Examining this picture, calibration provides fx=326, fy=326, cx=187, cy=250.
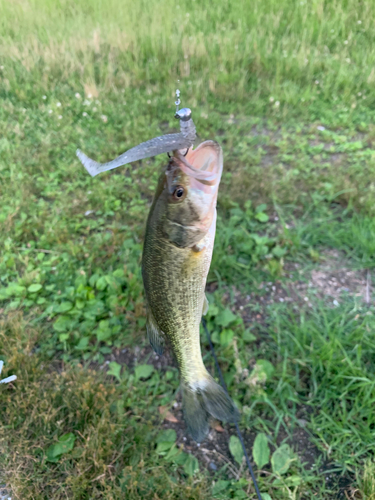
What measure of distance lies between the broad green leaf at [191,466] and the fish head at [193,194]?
148cm

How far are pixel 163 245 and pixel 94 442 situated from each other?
141cm

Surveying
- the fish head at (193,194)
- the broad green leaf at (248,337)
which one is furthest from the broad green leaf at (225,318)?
the fish head at (193,194)

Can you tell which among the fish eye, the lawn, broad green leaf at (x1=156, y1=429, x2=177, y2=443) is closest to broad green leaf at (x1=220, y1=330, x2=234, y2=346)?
the lawn

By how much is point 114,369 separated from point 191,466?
799 mm

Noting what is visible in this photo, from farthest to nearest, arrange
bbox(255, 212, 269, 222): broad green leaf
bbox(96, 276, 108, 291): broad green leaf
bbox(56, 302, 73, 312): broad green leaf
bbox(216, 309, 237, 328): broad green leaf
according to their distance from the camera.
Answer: bbox(255, 212, 269, 222): broad green leaf < bbox(96, 276, 108, 291): broad green leaf < bbox(56, 302, 73, 312): broad green leaf < bbox(216, 309, 237, 328): broad green leaf

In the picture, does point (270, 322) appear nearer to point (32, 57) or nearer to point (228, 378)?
point (228, 378)

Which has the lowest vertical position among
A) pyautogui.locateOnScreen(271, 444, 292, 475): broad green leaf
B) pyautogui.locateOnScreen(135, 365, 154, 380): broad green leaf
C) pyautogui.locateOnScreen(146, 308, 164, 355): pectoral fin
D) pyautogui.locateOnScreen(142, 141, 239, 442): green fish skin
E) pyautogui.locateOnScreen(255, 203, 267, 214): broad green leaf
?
pyautogui.locateOnScreen(271, 444, 292, 475): broad green leaf

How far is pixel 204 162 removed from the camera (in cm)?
111

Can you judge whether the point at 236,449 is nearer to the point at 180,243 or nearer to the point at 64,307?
the point at 180,243

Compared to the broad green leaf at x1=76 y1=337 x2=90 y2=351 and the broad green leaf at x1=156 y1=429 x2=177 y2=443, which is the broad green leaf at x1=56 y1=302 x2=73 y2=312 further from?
the broad green leaf at x1=156 y1=429 x2=177 y2=443

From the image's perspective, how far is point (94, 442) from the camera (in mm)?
1858

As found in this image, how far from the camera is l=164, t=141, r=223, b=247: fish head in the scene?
41.6 inches

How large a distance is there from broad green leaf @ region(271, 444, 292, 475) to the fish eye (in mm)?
1656

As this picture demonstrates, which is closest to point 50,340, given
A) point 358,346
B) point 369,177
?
point 358,346
